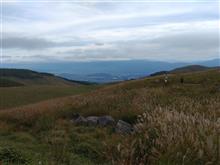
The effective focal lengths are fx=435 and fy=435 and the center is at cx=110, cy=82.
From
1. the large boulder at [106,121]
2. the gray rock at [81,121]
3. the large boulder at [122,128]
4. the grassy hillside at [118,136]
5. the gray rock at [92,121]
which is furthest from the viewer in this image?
the gray rock at [81,121]

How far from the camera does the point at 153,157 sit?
648 cm

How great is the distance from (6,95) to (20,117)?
4245cm

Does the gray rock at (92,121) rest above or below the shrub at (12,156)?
below

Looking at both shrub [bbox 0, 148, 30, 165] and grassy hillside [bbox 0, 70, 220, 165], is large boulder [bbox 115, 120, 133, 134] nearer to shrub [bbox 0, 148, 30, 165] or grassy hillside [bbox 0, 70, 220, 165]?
grassy hillside [bbox 0, 70, 220, 165]

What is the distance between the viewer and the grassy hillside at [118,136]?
650 cm

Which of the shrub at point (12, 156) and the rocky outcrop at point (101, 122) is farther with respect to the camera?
the rocky outcrop at point (101, 122)

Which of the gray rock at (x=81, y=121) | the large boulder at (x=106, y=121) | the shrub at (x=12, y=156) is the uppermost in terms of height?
the shrub at (x=12, y=156)

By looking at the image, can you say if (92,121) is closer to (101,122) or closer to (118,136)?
(101,122)

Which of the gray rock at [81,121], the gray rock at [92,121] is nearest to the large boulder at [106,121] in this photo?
the gray rock at [92,121]

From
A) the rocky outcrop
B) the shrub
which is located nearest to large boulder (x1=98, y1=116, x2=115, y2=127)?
the rocky outcrop

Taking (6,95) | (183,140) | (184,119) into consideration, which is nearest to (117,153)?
(183,140)

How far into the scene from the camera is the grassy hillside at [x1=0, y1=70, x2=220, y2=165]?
650cm

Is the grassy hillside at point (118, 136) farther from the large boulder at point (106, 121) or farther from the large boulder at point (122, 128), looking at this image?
the large boulder at point (106, 121)

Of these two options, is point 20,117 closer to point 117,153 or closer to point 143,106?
point 143,106
